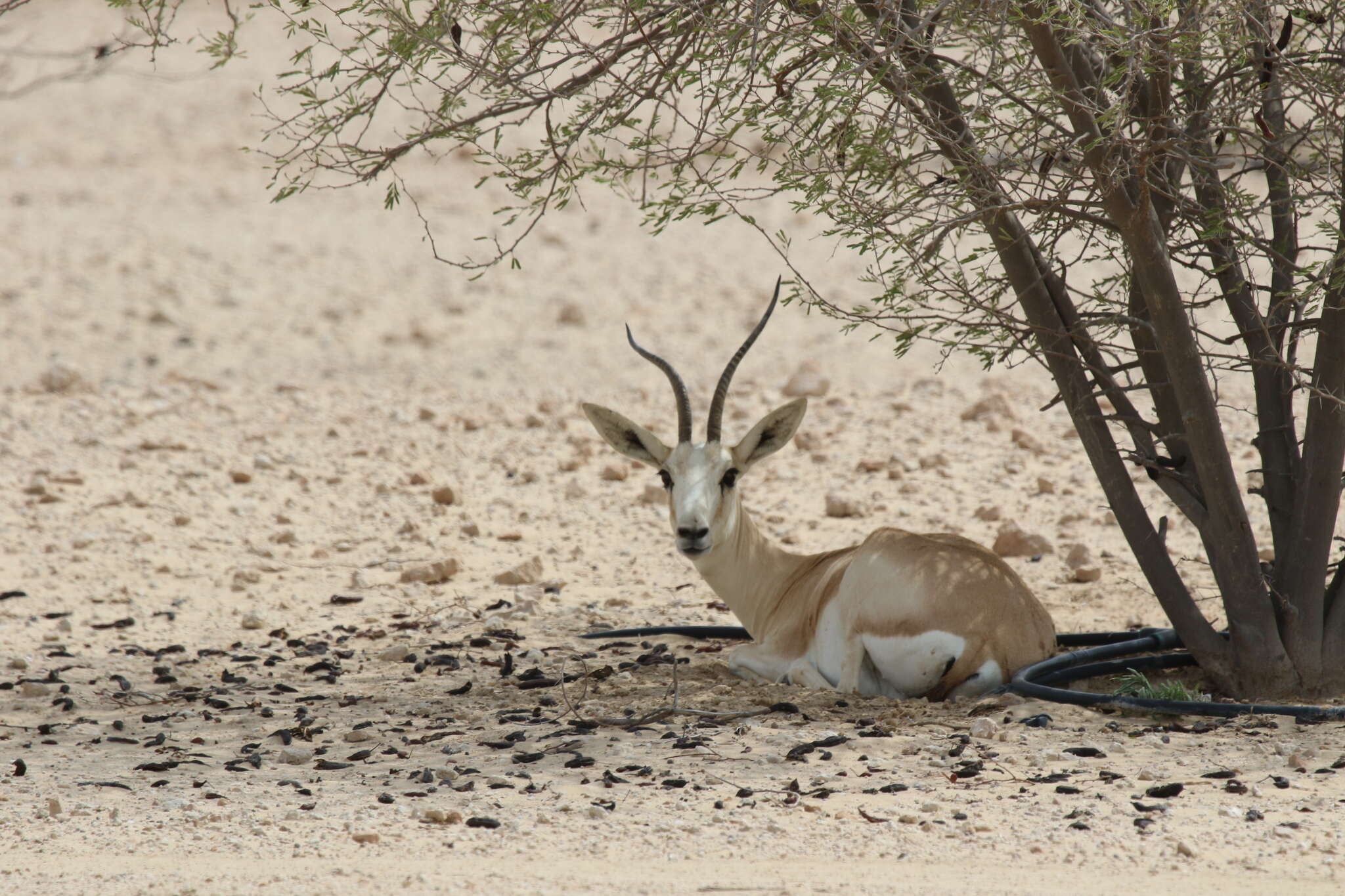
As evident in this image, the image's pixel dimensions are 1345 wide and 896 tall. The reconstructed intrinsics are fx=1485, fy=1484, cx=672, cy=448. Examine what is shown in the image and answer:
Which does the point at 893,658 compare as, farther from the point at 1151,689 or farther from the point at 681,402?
the point at 681,402

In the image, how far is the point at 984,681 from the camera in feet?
20.7

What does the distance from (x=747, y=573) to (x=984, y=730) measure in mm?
1950

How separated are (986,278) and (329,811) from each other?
137 inches

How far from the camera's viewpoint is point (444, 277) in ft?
54.6

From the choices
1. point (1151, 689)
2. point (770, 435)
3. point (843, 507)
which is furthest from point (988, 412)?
point (1151, 689)

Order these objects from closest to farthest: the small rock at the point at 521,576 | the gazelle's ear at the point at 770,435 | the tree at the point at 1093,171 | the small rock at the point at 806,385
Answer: the tree at the point at 1093,171, the gazelle's ear at the point at 770,435, the small rock at the point at 521,576, the small rock at the point at 806,385

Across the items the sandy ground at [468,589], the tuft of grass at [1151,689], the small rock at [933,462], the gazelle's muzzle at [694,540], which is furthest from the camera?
the small rock at [933,462]

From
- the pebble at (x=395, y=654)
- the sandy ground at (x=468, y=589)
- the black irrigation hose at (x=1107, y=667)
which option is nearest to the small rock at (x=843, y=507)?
the sandy ground at (x=468, y=589)

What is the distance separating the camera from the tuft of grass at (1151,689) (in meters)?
6.07

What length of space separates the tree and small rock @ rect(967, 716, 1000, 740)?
45.0 inches

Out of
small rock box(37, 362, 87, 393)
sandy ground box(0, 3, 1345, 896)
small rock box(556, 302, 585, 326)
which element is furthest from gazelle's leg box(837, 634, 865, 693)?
small rock box(556, 302, 585, 326)

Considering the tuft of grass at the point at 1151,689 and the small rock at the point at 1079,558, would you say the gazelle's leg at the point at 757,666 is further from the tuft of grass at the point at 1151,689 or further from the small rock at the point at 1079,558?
the small rock at the point at 1079,558

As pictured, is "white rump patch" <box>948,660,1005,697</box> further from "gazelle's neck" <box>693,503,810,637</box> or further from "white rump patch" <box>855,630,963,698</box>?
"gazelle's neck" <box>693,503,810,637</box>

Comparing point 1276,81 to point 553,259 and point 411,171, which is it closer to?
point 553,259
